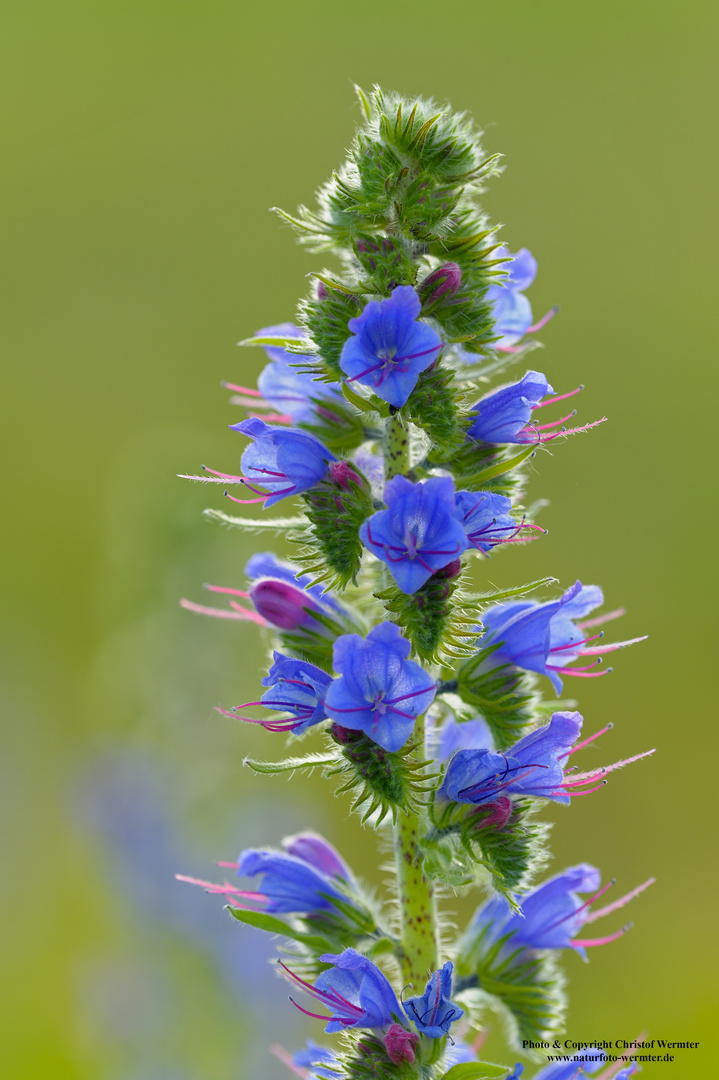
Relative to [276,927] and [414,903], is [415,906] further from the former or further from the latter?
[276,927]

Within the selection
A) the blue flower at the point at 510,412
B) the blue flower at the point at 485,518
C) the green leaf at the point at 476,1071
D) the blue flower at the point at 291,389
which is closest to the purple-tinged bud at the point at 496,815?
the green leaf at the point at 476,1071

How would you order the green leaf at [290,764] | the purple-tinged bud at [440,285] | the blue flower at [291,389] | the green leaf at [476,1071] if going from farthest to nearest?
the blue flower at [291,389], the purple-tinged bud at [440,285], the green leaf at [290,764], the green leaf at [476,1071]

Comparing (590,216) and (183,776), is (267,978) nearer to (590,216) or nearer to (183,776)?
(183,776)

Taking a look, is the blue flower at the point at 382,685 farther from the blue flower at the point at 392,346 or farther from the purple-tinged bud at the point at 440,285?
the purple-tinged bud at the point at 440,285

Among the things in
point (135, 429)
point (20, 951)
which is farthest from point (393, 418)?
point (135, 429)

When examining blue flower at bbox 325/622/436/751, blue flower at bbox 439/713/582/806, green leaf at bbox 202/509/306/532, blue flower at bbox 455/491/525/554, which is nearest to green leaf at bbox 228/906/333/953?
blue flower at bbox 439/713/582/806

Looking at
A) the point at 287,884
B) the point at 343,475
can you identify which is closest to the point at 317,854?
the point at 287,884

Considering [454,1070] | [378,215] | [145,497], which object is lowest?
[454,1070]
